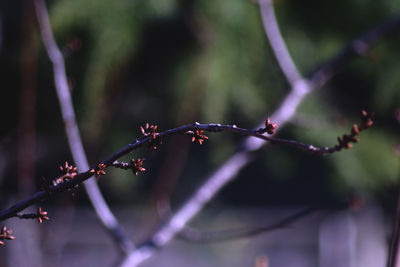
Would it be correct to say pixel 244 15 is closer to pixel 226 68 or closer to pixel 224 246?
pixel 226 68

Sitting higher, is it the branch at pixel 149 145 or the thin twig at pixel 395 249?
the branch at pixel 149 145

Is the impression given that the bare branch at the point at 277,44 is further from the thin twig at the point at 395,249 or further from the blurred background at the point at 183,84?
the thin twig at the point at 395,249

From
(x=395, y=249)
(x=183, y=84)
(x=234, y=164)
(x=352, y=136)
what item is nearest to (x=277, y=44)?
(x=234, y=164)

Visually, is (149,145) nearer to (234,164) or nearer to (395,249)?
(395,249)

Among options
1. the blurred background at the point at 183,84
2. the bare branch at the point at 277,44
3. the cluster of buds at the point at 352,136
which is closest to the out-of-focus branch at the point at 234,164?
the bare branch at the point at 277,44

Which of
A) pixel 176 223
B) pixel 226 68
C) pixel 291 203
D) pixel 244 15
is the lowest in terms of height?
pixel 176 223

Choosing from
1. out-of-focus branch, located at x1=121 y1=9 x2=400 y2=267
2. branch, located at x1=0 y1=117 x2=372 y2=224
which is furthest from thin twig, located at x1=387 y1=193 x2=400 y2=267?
out-of-focus branch, located at x1=121 y1=9 x2=400 y2=267

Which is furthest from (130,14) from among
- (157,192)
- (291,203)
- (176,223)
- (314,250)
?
(291,203)

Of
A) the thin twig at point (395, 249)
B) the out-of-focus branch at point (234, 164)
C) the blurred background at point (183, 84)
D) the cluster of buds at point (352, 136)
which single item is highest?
the blurred background at point (183, 84)
